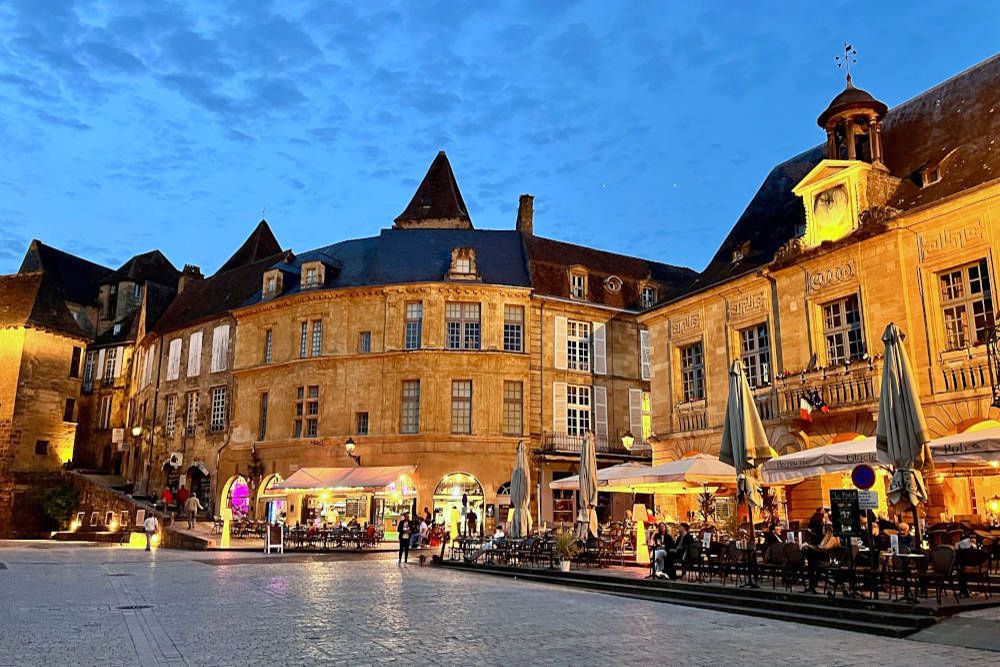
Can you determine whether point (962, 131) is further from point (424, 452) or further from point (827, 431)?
point (424, 452)

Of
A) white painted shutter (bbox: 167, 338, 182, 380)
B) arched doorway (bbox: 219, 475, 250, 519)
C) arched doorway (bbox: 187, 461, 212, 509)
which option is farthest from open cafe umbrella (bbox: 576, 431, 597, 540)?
white painted shutter (bbox: 167, 338, 182, 380)

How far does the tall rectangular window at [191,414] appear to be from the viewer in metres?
33.8

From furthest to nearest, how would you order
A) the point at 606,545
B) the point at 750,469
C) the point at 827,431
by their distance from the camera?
the point at 827,431 → the point at 606,545 → the point at 750,469

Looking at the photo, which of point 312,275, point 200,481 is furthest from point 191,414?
point 312,275

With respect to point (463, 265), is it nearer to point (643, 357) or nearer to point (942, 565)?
point (643, 357)

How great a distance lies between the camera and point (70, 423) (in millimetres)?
41344

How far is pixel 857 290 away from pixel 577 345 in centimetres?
1416

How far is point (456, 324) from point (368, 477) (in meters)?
6.46

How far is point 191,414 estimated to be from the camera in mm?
34094

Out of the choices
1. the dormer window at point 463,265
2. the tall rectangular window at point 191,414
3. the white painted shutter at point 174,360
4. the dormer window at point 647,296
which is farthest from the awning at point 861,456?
the white painted shutter at point 174,360

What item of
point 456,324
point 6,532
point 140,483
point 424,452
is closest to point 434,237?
point 456,324

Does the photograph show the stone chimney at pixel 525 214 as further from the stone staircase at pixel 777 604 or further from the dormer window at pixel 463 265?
the stone staircase at pixel 777 604

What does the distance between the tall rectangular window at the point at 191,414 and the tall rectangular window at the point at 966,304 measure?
2887 centimetres

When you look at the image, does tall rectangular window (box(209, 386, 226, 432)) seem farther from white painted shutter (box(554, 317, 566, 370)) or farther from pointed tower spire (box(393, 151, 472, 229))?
white painted shutter (box(554, 317, 566, 370))
